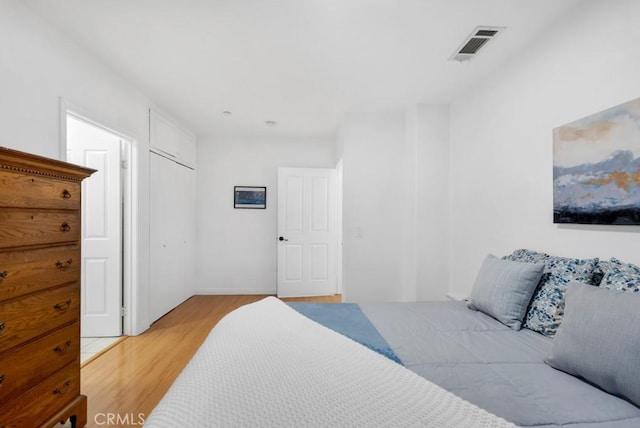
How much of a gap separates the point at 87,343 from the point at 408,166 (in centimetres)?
379

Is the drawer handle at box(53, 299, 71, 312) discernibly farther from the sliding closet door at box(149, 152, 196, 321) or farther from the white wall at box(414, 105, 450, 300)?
the white wall at box(414, 105, 450, 300)

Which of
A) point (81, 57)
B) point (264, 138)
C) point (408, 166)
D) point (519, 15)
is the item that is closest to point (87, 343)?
point (81, 57)

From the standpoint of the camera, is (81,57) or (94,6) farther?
(81,57)

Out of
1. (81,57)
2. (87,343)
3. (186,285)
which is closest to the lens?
(81,57)

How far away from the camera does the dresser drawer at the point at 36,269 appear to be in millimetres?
1335

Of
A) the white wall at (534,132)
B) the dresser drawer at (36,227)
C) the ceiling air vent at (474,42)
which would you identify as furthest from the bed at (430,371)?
the ceiling air vent at (474,42)

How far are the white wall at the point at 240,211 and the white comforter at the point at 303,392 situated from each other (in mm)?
3682

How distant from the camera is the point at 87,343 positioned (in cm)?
287

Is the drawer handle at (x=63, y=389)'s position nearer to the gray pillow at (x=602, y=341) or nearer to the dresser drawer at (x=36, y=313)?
the dresser drawer at (x=36, y=313)

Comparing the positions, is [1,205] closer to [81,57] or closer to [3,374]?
[3,374]

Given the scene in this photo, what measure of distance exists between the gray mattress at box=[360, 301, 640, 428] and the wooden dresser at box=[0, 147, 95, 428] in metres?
1.72

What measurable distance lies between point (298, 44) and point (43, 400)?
262 centimetres

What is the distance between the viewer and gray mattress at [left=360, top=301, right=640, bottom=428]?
914 mm

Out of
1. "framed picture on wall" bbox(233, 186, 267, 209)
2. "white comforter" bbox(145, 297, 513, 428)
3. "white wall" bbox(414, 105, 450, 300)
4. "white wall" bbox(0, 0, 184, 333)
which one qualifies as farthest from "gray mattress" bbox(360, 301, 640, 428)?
"framed picture on wall" bbox(233, 186, 267, 209)
